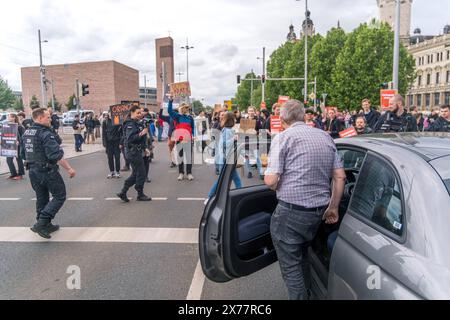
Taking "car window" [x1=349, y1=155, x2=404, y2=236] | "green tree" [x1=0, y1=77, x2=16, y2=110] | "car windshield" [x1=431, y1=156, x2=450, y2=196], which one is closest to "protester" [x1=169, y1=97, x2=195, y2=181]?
"car window" [x1=349, y1=155, x2=404, y2=236]

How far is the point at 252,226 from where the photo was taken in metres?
3.12

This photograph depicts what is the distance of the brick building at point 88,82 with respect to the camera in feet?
284

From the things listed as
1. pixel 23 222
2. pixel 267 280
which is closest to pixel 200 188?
pixel 23 222

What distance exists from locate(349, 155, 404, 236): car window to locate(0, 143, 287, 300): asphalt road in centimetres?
146

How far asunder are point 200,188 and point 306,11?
3054 cm

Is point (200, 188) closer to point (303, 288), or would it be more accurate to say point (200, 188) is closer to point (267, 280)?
point (267, 280)

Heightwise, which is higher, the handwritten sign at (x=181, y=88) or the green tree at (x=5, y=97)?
the green tree at (x=5, y=97)

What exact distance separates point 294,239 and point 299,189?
36 cm

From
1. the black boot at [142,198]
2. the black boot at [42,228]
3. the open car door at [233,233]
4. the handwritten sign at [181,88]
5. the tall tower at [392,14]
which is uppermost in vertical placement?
the tall tower at [392,14]

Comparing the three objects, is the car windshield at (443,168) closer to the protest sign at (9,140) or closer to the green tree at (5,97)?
the protest sign at (9,140)

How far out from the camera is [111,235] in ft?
17.1

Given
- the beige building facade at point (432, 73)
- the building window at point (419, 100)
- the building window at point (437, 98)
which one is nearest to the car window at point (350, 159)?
the beige building facade at point (432, 73)

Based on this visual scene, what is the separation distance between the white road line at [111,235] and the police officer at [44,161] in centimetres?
21

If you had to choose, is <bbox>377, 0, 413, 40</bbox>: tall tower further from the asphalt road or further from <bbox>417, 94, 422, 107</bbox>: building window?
the asphalt road
